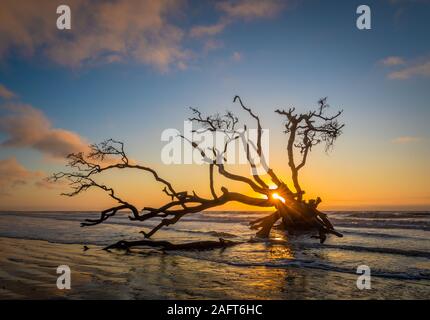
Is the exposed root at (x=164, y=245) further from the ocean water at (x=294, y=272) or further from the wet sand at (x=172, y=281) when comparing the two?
the wet sand at (x=172, y=281)

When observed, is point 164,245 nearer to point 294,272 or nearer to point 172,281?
point 172,281

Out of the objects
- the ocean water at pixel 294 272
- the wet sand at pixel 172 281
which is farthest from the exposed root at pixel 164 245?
the wet sand at pixel 172 281

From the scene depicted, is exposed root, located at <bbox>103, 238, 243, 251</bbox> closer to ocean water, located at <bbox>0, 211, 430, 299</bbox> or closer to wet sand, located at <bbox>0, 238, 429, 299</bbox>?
ocean water, located at <bbox>0, 211, 430, 299</bbox>

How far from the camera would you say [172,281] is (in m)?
9.09

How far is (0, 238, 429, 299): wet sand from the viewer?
7.65 m

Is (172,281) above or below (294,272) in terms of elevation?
above

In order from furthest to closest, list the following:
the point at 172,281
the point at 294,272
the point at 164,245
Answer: the point at 164,245 < the point at 294,272 < the point at 172,281

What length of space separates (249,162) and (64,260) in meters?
12.2

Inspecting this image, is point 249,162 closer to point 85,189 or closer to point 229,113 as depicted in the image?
point 229,113

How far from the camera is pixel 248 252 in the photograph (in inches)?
585

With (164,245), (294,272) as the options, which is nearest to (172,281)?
(294,272)

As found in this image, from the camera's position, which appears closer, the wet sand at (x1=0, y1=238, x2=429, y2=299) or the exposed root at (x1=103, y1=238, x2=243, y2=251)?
the wet sand at (x1=0, y1=238, x2=429, y2=299)

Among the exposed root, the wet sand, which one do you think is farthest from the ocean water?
the exposed root
